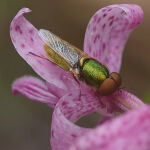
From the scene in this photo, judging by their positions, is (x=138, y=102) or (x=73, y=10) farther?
(x=73, y=10)

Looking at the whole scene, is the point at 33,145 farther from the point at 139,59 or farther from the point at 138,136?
the point at 138,136

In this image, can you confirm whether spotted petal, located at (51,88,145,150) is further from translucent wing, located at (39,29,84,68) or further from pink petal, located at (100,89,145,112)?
translucent wing, located at (39,29,84,68)

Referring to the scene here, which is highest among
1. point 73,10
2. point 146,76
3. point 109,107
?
point 109,107

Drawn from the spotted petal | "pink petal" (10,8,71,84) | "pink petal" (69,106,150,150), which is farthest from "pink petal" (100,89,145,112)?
"pink petal" (69,106,150,150)

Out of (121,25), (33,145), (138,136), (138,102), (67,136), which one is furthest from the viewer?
(33,145)

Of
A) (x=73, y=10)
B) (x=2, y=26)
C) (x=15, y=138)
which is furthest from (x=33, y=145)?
(x=73, y=10)

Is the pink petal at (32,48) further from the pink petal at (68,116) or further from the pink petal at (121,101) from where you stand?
the pink petal at (121,101)

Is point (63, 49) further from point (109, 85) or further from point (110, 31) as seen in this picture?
point (110, 31)
